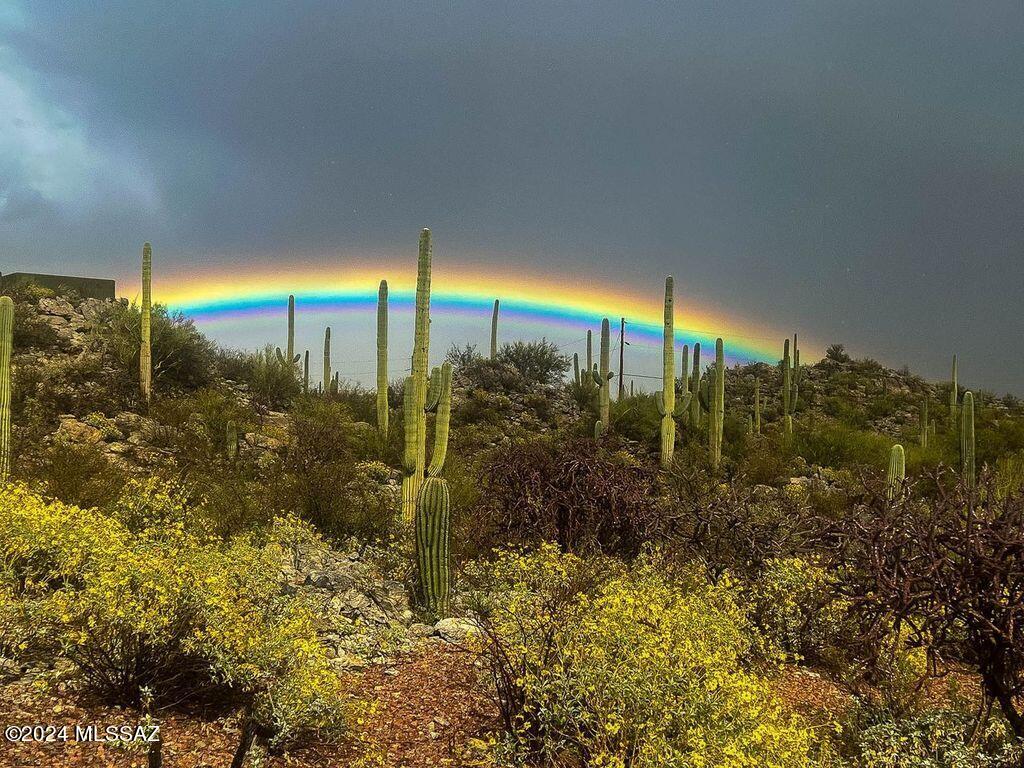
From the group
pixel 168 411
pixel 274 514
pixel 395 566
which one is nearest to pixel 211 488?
pixel 274 514

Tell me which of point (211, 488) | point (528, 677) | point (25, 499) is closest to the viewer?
point (528, 677)

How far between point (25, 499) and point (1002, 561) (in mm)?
7534

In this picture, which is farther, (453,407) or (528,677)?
(453,407)

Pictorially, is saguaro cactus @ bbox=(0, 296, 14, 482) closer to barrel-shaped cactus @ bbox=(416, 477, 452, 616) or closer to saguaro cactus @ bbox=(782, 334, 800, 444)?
barrel-shaped cactus @ bbox=(416, 477, 452, 616)

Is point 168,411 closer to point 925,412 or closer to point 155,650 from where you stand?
point 155,650

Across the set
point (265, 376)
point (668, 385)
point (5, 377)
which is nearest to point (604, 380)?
point (668, 385)

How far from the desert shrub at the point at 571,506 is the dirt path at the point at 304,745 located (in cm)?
318

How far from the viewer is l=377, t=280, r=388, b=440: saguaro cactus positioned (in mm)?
17511

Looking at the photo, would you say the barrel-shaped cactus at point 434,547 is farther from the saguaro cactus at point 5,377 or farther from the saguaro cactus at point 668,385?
the saguaro cactus at point 668,385

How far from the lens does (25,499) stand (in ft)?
19.6

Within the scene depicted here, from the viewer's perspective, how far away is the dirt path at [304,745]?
12.3 feet

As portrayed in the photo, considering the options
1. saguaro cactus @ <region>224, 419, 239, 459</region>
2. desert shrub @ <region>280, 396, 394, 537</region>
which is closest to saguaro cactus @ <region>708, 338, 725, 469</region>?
desert shrub @ <region>280, 396, 394, 537</region>

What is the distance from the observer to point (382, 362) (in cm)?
1895

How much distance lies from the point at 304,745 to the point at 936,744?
403 cm
